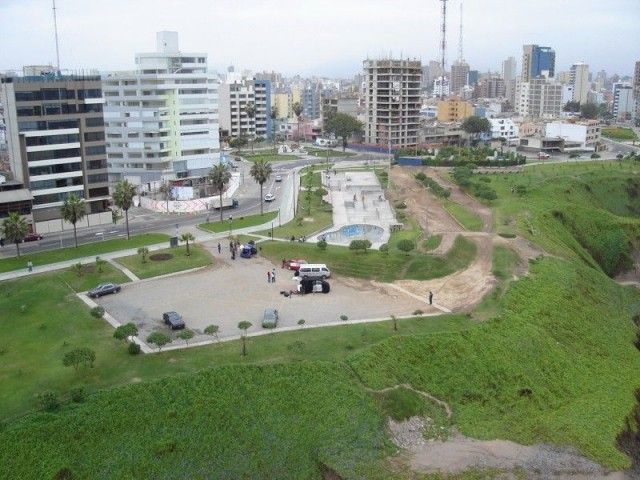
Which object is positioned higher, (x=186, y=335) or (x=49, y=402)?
(x=186, y=335)

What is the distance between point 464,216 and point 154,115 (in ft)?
160

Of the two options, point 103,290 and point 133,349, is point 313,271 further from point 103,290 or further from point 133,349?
point 133,349

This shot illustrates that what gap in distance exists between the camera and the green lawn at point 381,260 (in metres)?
56.5

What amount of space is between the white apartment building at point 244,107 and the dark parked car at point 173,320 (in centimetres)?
12220

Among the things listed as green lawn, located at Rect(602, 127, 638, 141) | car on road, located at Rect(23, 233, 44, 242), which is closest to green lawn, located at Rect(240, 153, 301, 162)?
car on road, located at Rect(23, 233, 44, 242)

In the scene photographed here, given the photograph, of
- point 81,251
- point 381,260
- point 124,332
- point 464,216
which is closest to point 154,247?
point 81,251

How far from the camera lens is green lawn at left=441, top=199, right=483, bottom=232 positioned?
71.6 meters

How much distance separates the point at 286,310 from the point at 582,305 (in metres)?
24.9

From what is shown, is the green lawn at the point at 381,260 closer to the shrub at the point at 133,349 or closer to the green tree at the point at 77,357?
the shrub at the point at 133,349

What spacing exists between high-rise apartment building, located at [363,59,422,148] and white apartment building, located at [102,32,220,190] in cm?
5288

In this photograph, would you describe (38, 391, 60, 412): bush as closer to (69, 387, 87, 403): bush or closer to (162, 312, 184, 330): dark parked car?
(69, 387, 87, 403): bush

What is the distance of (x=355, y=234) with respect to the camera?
237 ft

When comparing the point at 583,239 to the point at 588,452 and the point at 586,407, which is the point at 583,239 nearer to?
the point at 586,407

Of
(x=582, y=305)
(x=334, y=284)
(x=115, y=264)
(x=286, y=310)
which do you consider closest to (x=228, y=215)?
(x=115, y=264)
